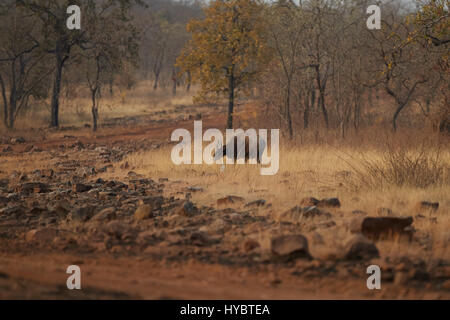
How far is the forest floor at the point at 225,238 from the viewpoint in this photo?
3393 millimetres

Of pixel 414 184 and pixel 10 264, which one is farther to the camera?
pixel 414 184

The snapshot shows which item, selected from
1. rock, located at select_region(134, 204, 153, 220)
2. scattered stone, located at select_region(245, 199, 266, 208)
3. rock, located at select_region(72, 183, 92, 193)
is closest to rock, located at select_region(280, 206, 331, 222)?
scattered stone, located at select_region(245, 199, 266, 208)

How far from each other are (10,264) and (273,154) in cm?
700

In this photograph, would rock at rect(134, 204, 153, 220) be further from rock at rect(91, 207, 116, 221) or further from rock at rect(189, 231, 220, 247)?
rock at rect(189, 231, 220, 247)

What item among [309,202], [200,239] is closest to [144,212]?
[200,239]

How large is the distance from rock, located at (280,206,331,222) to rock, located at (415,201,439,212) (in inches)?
41.3

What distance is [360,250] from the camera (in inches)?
157

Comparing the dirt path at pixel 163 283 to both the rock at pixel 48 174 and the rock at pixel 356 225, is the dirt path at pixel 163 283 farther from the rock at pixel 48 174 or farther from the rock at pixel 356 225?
the rock at pixel 48 174

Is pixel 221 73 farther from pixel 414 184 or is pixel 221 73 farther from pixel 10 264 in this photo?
pixel 10 264

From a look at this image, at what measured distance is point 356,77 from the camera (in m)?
13.4

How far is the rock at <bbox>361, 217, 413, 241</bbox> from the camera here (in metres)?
4.42

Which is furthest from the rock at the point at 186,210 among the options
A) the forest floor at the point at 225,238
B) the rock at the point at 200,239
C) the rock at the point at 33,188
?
the rock at the point at 33,188

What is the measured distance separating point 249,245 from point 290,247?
429mm
